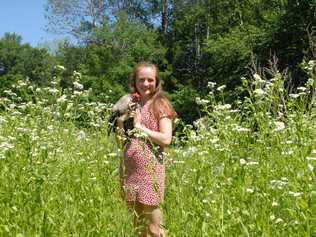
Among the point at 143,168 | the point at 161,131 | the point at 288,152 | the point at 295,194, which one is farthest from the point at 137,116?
the point at 295,194

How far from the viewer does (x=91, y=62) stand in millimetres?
35219

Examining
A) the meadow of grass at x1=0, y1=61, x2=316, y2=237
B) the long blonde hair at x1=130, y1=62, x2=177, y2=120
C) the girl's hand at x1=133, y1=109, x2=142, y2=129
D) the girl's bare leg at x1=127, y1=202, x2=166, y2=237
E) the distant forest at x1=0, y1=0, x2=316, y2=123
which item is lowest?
the girl's bare leg at x1=127, y1=202, x2=166, y2=237

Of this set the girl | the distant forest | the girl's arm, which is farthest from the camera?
the distant forest

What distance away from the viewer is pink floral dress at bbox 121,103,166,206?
403 cm

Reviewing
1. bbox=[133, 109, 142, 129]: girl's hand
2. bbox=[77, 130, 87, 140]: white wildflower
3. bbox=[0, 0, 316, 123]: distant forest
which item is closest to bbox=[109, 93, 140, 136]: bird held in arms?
bbox=[133, 109, 142, 129]: girl's hand

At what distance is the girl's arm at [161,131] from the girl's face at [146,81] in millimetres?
169

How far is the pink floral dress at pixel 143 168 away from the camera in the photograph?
4.03 m

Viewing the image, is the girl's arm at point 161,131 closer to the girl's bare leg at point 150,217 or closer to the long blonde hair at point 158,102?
the long blonde hair at point 158,102

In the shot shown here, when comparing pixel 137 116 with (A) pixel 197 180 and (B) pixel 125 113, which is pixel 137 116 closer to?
(B) pixel 125 113

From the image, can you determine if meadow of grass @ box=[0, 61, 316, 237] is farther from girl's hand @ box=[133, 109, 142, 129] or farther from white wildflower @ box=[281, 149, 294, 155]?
girl's hand @ box=[133, 109, 142, 129]

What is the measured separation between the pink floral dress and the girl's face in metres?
0.09

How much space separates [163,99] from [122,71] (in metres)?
29.7

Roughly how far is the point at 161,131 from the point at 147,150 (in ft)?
0.51

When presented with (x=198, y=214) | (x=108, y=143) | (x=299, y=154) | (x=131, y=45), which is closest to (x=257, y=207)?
(x=198, y=214)
